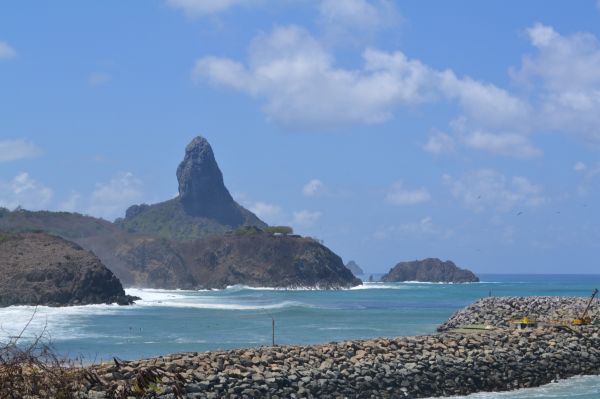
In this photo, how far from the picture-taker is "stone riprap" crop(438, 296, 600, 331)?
4741cm

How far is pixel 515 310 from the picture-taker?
49531mm

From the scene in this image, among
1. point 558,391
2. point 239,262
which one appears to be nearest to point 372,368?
point 558,391

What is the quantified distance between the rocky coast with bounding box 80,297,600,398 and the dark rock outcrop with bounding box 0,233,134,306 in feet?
194

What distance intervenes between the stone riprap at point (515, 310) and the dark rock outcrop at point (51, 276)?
147ft

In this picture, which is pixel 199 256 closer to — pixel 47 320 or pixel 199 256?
pixel 199 256

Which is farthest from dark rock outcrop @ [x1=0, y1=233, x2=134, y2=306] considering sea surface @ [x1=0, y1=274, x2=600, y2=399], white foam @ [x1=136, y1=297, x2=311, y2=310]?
white foam @ [x1=136, y1=297, x2=311, y2=310]

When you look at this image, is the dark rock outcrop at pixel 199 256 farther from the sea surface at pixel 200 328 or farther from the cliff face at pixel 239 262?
the sea surface at pixel 200 328

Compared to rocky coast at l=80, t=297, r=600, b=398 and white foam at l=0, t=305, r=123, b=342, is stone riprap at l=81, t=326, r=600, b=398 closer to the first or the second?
rocky coast at l=80, t=297, r=600, b=398

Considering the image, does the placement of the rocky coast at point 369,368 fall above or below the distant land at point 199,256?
below

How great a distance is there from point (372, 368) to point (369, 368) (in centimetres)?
12

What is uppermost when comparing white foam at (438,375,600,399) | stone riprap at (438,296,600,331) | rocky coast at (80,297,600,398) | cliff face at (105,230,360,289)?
cliff face at (105,230,360,289)

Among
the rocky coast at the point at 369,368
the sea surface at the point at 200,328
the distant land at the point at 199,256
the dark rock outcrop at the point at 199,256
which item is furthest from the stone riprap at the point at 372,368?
the dark rock outcrop at the point at 199,256

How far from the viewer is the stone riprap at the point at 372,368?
70.6ft

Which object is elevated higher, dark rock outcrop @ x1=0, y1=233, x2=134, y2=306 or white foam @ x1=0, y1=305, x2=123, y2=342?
dark rock outcrop @ x1=0, y1=233, x2=134, y2=306
